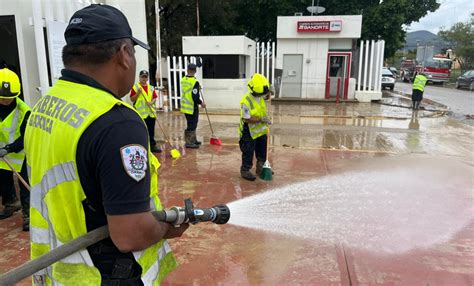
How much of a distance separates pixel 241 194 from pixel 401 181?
8.20ft

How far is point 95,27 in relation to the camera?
126 cm

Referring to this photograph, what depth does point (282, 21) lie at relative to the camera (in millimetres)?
15969

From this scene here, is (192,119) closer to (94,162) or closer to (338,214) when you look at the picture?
(338,214)

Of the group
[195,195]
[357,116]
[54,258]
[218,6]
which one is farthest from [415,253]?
[218,6]

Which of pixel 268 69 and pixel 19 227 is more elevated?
pixel 268 69

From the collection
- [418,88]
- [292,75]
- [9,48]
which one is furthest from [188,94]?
[292,75]

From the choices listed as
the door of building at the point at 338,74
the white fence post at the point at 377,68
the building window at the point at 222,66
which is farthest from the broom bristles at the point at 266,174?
the white fence post at the point at 377,68

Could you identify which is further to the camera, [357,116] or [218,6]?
[218,6]

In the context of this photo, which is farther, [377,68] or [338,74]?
[338,74]

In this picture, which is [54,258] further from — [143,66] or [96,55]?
[143,66]

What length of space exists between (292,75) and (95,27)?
15.7 m

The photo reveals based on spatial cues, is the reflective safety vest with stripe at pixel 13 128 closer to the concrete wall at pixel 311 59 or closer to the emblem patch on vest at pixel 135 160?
the emblem patch on vest at pixel 135 160

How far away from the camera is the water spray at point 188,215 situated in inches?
56.1

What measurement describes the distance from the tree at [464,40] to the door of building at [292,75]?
100 ft
